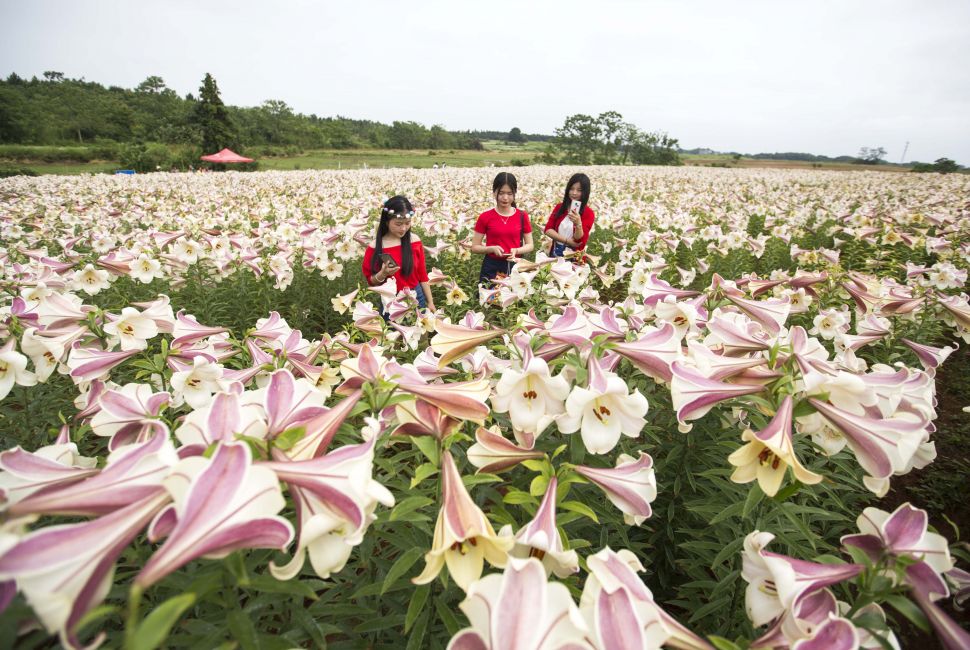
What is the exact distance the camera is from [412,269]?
368 cm

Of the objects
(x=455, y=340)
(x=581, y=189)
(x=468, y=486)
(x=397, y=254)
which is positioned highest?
(x=581, y=189)

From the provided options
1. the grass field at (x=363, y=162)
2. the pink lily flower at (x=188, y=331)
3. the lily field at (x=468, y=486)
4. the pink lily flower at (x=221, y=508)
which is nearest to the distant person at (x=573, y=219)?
the lily field at (x=468, y=486)

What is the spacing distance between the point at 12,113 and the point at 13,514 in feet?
173

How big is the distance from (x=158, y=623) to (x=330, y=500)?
10.4 inches

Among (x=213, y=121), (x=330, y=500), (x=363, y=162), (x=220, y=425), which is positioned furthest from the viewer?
(x=213, y=121)

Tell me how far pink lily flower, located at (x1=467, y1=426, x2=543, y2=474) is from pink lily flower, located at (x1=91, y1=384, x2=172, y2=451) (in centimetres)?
74

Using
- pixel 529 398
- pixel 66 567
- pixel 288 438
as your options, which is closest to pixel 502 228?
pixel 529 398

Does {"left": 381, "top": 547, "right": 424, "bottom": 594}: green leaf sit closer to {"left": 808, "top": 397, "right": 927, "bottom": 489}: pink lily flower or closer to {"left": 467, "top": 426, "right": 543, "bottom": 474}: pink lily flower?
{"left": 467, "top": 426, "right": 543, "bottom": 474}: pink lily flower

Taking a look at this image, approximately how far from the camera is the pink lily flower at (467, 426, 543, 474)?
3.36ft

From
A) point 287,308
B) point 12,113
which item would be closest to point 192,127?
point 12,113

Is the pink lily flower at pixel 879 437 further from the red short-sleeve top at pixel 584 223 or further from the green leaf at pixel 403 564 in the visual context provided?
the red short-sleeve top at pixel 584 223

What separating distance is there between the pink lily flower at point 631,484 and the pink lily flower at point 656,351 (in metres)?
0.29

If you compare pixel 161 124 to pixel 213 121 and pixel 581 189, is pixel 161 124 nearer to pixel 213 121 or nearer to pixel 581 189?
pixel 213 121

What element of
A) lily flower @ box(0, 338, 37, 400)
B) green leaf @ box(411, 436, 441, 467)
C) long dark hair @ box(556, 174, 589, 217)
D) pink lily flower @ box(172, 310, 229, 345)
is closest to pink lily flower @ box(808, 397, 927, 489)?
green leaf @ box(411, 436, 441, 467)
